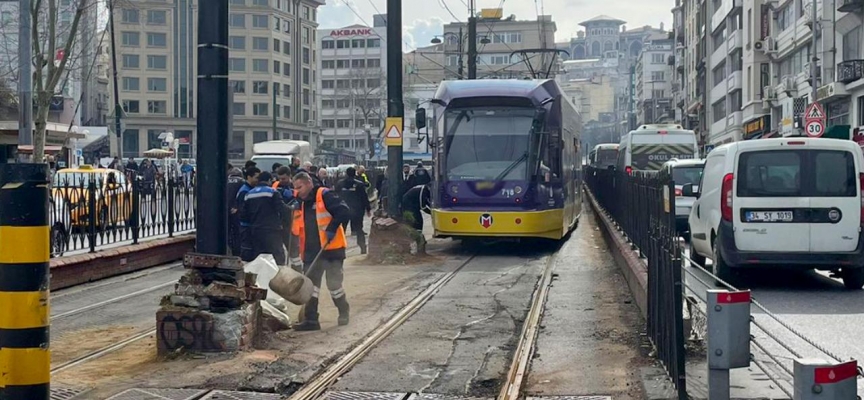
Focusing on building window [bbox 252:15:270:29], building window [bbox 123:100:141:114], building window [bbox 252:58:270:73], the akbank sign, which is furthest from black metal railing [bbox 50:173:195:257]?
the akbank sign

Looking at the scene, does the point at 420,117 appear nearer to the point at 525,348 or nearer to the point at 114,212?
the point at 114,212

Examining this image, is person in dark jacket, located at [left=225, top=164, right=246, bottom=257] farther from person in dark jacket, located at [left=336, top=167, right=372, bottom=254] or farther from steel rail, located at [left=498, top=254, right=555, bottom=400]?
steel rail, located at [left=498, top=254, right=555, bottom=400]

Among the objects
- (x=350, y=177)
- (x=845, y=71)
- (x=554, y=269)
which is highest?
(x=845, y=71)

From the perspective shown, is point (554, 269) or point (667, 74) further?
point (667, 74)

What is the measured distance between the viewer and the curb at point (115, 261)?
14242 millimetres

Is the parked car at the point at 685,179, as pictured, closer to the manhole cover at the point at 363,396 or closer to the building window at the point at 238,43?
the manhole cover at the point at 363,396

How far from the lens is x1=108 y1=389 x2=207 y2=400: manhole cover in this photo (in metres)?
7.31

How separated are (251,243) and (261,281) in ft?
6.92

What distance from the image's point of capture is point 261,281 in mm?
10914

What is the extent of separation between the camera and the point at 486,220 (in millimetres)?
19156

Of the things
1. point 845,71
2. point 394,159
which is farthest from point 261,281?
point 845,71

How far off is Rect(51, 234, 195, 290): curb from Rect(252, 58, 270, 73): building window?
→ 75.0m

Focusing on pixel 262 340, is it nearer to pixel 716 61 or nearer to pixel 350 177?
pixel 350 177

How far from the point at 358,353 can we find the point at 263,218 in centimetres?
416
